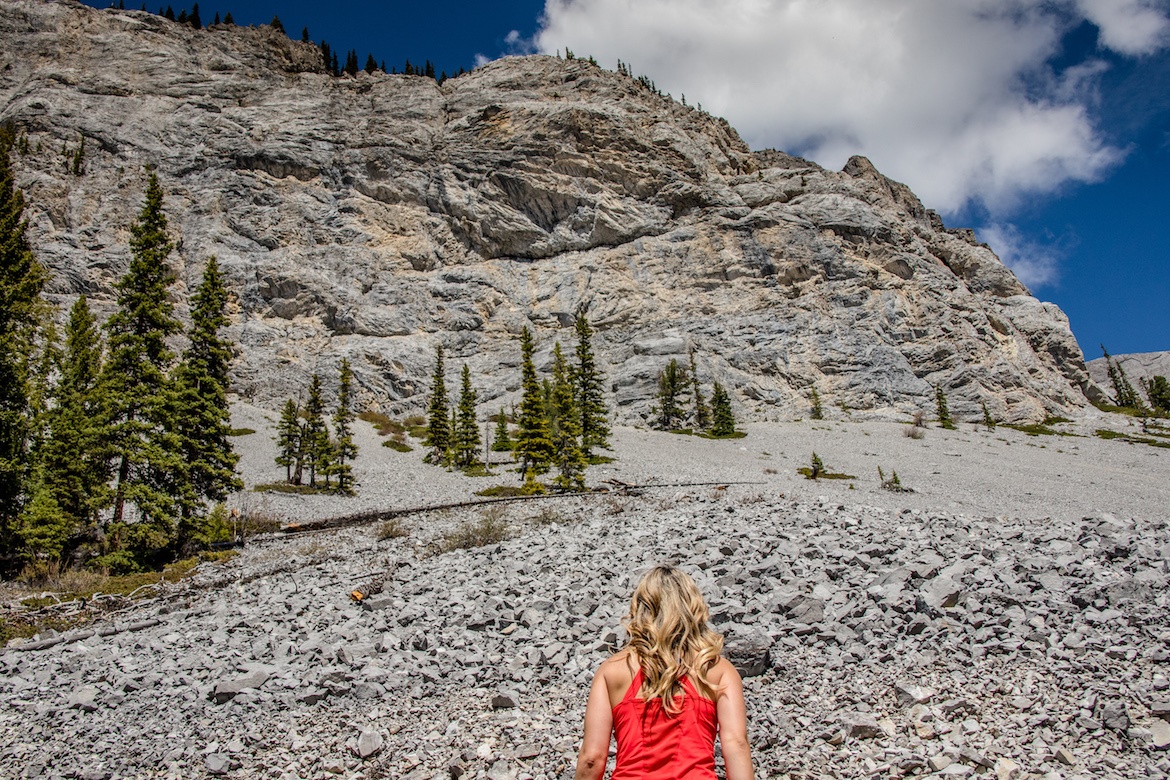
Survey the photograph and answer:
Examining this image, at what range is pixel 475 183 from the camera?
98.1 m

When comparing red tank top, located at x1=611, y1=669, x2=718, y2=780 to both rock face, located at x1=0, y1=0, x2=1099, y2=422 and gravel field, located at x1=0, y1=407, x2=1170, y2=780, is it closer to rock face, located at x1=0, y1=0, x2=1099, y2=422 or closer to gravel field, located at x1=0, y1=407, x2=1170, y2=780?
gravel field, located at x1=0, y1=407, x2=1170, y2=780

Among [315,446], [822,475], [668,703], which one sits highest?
[315,446]

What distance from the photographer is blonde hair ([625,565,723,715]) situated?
3043mm

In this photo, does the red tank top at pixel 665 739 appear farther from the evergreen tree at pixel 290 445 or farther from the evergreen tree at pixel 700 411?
the evergreen tree at pixel 700 411

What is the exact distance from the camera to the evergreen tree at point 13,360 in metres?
17.5

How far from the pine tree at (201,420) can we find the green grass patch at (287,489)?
630 inches

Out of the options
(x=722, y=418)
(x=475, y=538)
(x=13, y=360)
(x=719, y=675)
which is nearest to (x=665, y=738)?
(x=719, y=675)

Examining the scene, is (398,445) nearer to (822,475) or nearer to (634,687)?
(822,475)

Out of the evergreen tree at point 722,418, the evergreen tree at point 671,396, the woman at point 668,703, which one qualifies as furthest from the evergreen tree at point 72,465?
the evergreen tree at point 671,396

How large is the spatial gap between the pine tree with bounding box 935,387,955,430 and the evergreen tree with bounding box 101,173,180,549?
7395 cm

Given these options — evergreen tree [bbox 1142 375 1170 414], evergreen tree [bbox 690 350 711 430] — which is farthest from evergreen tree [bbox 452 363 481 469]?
evergreen tree [bbox 1142 375 1170 414]

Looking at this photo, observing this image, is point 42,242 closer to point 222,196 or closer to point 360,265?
point 222,196

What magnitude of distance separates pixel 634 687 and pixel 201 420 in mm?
21116

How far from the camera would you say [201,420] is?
1930 cm
